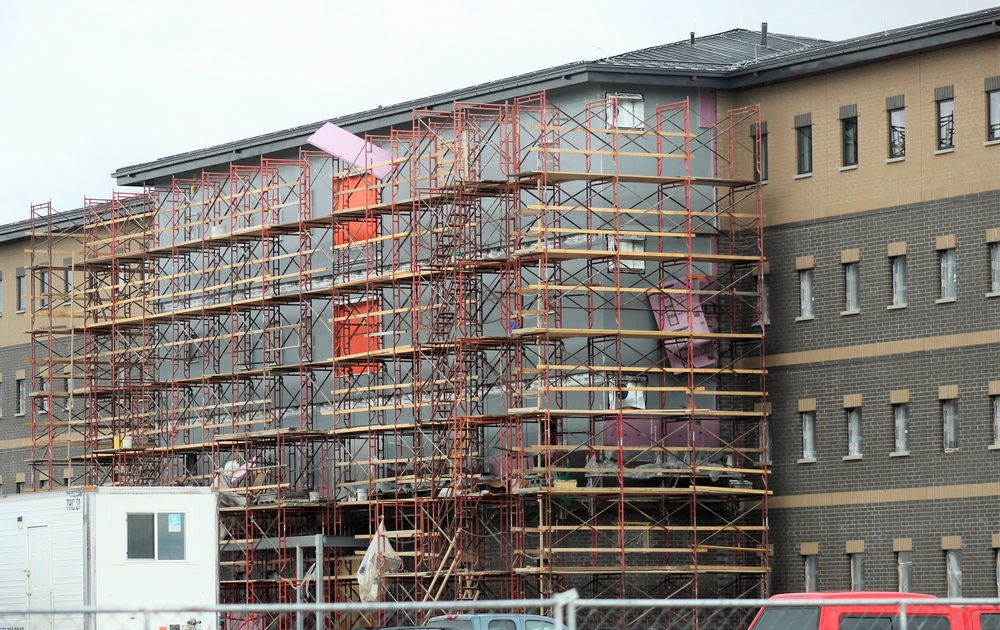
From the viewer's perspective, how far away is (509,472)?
43.2m

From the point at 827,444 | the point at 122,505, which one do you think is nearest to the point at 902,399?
the point at 827,444

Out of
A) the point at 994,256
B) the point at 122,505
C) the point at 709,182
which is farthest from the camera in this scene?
the point at 709,182

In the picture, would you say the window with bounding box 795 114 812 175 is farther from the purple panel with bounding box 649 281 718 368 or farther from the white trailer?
the white trailer

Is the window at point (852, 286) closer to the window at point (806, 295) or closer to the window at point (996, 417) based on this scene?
the window at point (806, 295)

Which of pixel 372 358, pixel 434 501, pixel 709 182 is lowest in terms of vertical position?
pixel 434 501

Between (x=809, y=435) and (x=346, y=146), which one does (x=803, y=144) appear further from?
(x=346, y=146)

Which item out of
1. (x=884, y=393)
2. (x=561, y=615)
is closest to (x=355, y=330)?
(x=884, y=393)

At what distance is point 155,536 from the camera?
33281 millimetres

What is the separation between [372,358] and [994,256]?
15.6m

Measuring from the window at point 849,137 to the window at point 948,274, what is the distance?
3510 mm

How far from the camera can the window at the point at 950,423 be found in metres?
42.3

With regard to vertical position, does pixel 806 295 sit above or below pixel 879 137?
below

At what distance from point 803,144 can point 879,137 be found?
2.30m

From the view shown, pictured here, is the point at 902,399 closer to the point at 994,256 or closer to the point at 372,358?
the point at 994,256
